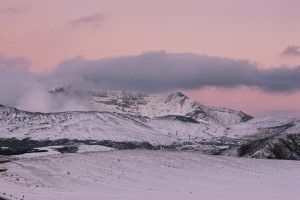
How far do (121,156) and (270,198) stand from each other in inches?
1021

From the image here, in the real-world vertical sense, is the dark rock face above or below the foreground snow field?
above

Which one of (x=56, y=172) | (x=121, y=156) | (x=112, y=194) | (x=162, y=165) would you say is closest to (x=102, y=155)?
(x=121, y=156)

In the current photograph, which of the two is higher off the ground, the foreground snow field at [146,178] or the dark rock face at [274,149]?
the dark rock face at [274,149]

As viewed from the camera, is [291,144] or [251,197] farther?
[291,144]

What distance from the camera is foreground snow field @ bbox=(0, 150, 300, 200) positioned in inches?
1843

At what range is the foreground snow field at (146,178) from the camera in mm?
46812

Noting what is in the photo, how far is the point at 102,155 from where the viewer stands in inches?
2798

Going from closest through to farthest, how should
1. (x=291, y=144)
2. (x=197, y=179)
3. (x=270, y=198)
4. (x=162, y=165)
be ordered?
(x=270, y=198) < (x=197, y=179) < (x=162, y=165) < (x=291, y=144)

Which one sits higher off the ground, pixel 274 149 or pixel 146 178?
pixel 274 149

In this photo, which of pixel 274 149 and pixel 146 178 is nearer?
pixel 146 178

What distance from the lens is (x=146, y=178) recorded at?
59.3 metres

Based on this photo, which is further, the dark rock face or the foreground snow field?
the dark rock face

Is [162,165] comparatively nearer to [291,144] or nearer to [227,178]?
Result: [227,178]

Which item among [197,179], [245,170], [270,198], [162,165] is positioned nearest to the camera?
[270,198]
